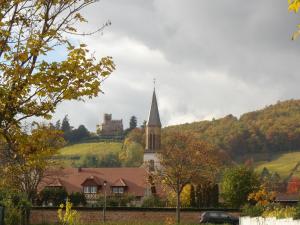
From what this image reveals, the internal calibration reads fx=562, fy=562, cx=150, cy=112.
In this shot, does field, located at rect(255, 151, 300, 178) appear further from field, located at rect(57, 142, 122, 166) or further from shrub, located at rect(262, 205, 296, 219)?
shrub, located at rect(262, 205, 296, 219)

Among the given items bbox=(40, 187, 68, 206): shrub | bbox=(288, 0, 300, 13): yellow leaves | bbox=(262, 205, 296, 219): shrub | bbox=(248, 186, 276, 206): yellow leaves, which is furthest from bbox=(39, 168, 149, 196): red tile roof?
bbox=(288, 0, 300, 13): yellow leaves

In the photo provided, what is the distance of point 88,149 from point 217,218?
10728 cm

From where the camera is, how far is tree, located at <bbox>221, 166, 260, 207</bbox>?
54.9 m

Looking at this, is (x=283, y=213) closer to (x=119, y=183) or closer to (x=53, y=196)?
(x=53, y=196)

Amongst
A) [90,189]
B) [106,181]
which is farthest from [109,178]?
[90,189]

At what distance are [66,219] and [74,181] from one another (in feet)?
177

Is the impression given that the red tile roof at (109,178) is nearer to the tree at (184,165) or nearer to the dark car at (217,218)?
the tree at (184,165)

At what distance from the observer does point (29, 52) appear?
11062 mm

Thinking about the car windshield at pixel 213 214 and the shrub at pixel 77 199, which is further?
the shrub at pixel 77 199

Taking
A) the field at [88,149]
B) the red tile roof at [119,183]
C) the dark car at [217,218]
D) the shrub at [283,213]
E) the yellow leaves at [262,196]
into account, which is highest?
the field at [88,149]

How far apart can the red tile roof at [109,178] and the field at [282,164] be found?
6027 cm

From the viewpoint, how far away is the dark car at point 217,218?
145 feet

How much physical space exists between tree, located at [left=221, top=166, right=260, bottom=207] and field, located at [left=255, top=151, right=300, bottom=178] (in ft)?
244

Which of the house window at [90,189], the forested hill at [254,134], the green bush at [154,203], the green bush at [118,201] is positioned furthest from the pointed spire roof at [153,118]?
the green bush at [154,203]
